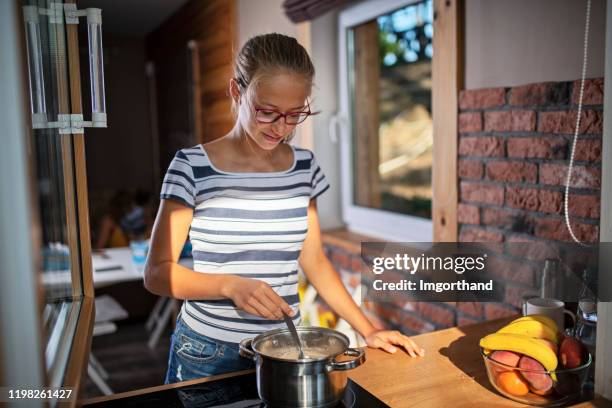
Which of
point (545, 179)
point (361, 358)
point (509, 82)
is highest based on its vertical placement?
point (509, 82)

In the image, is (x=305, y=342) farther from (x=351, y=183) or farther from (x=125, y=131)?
(x=125, y=131)

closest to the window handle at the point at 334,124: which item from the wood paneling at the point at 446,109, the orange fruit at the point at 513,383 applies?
the wood paneling at the point at 446,109

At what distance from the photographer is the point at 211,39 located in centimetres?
425

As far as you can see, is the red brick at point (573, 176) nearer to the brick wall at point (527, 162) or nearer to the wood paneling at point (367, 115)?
the brick wall at point (527, 162)

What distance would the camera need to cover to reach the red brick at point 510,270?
1.76 metres

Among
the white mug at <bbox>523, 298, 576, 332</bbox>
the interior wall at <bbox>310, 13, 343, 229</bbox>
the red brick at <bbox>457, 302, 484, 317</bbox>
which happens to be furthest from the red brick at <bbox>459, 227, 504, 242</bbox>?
the interior wall at <bbox>310, 13, 343, 229</bbox>

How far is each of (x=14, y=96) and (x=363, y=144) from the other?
2.52 metres

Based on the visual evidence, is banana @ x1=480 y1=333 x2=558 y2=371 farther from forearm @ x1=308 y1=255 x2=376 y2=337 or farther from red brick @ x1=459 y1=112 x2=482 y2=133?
red brick @ x1=459 y1=112 x2=482 y2=133

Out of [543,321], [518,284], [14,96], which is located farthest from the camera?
[518,284]

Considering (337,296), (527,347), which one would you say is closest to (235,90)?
(337,296)

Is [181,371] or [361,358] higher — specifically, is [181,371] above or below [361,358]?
below

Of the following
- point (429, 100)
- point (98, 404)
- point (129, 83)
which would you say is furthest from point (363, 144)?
point (129, 83)

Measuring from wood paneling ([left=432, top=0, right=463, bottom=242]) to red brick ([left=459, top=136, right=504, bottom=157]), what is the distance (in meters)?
0.03

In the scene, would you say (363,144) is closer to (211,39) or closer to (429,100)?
(429,100)
